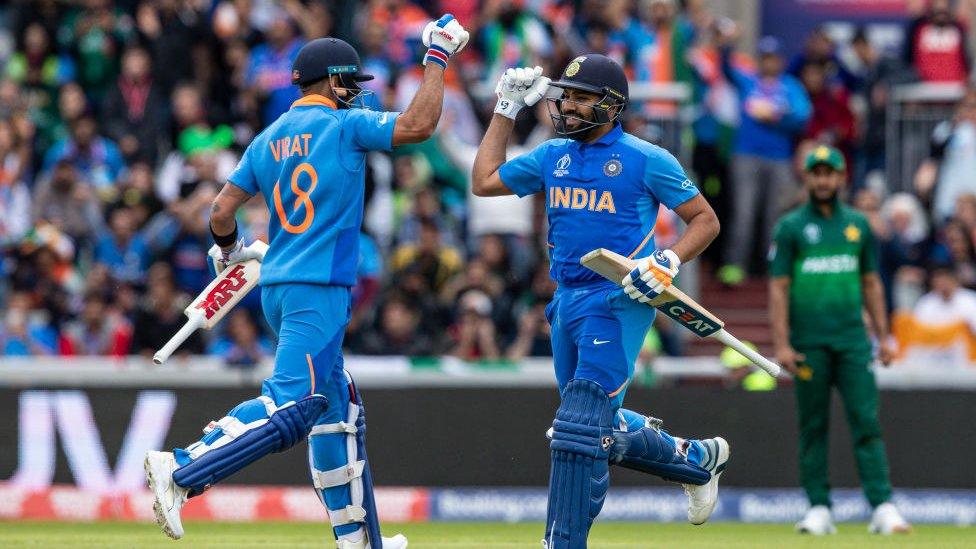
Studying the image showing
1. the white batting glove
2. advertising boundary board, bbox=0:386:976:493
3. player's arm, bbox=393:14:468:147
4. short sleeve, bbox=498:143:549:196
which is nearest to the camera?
player's arm, bbox=393:14:468:147

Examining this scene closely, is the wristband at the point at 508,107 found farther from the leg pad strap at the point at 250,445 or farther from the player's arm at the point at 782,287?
the player's arm at the point at 782,287

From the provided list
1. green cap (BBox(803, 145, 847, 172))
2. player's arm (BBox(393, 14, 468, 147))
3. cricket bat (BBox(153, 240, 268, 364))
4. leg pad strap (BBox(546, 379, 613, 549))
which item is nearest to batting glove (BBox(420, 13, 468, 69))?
player's arm (BBox(393, 14, 468, 147))

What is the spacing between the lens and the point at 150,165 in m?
17.6

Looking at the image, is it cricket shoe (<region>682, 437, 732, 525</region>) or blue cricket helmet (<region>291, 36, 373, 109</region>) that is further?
cricket shoe (<region>682, 437, 732, 525</region>)

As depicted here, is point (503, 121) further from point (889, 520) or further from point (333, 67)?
point (889, 520)

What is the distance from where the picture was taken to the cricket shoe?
31.3 ft

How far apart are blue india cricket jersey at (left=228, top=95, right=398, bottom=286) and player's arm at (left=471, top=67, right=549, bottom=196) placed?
0.56 m

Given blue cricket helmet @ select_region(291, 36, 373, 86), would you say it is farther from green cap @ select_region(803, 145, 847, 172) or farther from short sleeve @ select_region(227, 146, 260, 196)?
green cap @ select_region(803, 145, 847, 172)

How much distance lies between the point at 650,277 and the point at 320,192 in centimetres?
175

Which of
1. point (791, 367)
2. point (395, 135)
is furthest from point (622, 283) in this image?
point (791, 367)

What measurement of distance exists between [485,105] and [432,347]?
3.39 m

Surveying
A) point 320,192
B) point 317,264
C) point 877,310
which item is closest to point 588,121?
point 320,192

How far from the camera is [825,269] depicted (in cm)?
1232

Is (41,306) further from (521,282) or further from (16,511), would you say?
(521,282)
